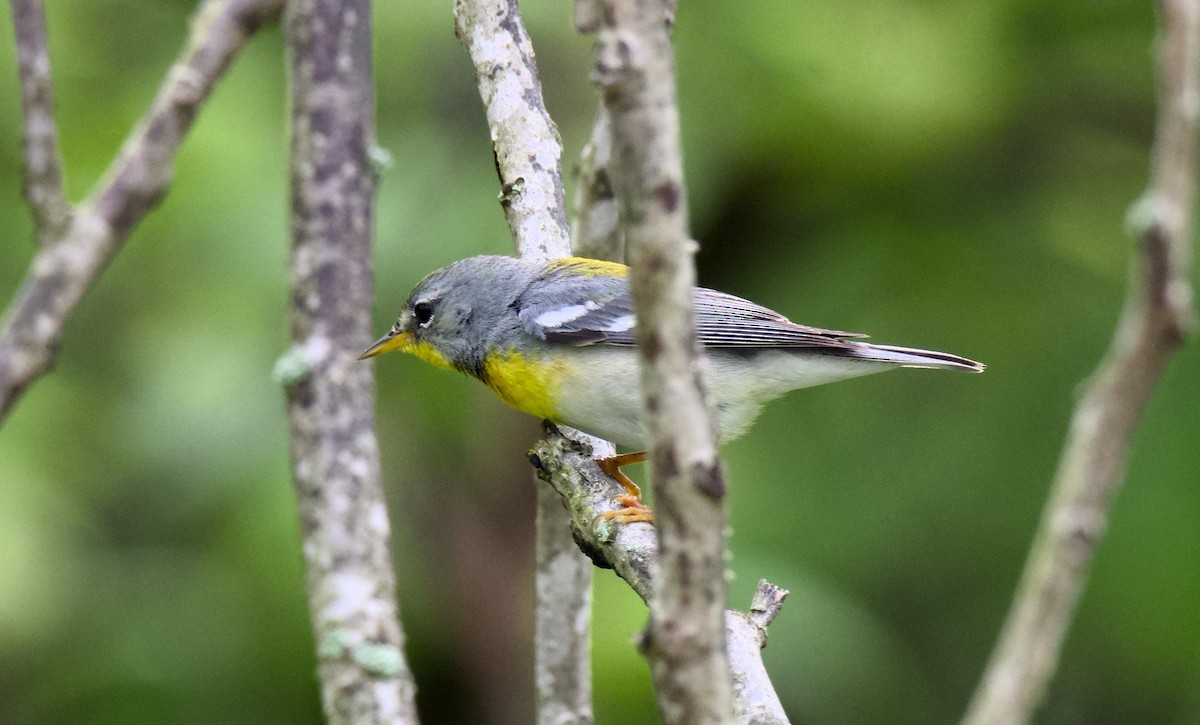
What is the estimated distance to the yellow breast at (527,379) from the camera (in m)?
4.28

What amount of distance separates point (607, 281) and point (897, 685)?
3088 mm

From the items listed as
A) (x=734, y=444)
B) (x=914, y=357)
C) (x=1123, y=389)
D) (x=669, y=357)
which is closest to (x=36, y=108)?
(x=669, y=357)

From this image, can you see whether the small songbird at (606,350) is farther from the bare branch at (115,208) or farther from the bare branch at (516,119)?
the bare branch at (115,208)

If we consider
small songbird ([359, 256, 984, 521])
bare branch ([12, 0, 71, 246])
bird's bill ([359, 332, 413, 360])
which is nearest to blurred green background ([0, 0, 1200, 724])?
bird's bill ([359, 332, 413, 360])

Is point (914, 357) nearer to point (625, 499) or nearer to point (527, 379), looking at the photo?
point (625, 499)

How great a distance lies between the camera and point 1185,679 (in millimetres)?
6250

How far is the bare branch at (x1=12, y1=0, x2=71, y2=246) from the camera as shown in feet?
5.18

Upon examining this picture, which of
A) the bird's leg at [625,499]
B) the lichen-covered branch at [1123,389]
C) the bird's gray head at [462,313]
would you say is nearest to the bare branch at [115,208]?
the lichen-covered branch at [1123,389]

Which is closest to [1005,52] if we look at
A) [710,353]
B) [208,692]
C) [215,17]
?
[710,353]

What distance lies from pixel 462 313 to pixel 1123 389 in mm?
3656

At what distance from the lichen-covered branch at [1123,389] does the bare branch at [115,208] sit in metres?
1.10

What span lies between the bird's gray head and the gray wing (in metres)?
0.12

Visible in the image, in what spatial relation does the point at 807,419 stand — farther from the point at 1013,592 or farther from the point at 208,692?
the point at 208,692

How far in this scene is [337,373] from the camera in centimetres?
157
